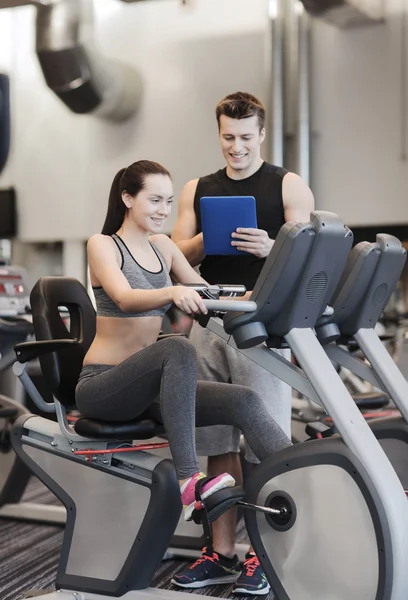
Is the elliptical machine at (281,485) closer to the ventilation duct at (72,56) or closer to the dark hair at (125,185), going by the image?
the dark hair at (125,185)

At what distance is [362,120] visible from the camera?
7219 millimetres

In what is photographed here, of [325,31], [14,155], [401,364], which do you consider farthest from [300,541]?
[14,155]

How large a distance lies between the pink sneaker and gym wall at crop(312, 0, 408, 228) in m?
5.12

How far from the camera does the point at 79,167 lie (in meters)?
8.44

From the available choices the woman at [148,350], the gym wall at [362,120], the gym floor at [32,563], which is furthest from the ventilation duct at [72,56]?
the woman at [148,350]

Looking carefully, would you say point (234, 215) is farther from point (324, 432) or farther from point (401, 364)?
point (401, 364)

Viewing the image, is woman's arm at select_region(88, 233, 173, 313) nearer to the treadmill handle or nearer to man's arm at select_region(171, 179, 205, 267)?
the treadmill handle

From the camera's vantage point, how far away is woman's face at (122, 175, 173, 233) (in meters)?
2.64

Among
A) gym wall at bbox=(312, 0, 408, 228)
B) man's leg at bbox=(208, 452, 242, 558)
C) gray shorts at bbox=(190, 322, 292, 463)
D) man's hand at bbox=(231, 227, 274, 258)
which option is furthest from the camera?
gym wall at bbox=(312, 0, 408, 228)

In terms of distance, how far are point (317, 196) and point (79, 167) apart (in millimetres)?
2434

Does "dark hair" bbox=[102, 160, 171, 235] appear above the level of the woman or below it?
above

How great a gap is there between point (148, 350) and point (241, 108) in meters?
0.92

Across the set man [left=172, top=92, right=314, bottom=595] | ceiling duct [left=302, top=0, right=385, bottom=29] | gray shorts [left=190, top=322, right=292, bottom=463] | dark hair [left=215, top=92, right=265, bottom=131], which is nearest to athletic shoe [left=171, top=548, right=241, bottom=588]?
man [left=172, top=92, right=314, bottom=595]

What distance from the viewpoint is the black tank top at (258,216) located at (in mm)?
2914
